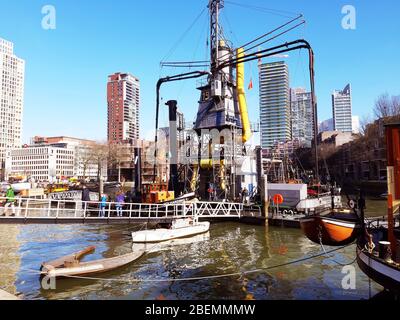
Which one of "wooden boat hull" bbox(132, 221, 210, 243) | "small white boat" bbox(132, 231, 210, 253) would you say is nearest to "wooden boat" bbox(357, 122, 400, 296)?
"small white boat" bbox(132, 231, 210, 253)

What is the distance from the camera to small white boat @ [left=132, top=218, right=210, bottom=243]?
820 inches

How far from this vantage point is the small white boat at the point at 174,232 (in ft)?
68.3

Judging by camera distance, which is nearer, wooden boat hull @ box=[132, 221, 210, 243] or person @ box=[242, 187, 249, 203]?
wooden boat hull @ box=[132, 221, 210, 243]

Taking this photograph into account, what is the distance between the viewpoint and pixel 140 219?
22172 mm

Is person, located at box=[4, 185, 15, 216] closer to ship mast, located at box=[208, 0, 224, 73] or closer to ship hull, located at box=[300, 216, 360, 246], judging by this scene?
ship hull, located at box=[300, 216, 360, 246]

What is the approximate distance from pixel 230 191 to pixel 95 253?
746 inches

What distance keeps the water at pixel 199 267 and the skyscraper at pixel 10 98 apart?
16441 centimetres

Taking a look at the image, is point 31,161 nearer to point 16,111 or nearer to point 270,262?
point 16,111

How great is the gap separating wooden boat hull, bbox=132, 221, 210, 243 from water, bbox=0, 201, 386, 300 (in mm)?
824

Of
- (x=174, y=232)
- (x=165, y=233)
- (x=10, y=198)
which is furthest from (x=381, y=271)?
(x=10, y=198)

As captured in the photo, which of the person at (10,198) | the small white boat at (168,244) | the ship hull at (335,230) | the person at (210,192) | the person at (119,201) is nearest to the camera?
the ship hull at (335,230)

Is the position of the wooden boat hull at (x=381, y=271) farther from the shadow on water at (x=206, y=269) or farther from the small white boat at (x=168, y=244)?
the small white boat at (x=168, y=244)

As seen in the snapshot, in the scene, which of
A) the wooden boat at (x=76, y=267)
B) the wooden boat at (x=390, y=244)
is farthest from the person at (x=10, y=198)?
the wooden boat at (x=390, y=244)

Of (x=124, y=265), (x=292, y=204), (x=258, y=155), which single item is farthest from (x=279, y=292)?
(x=258, y=155)
